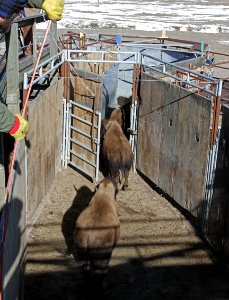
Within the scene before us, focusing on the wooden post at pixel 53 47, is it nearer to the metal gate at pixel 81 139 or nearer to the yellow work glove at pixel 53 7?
the metal gate at pixel 81 139

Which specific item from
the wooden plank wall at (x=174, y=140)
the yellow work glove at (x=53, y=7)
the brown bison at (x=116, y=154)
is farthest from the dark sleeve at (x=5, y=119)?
the brown bison at (x=116, y=154)

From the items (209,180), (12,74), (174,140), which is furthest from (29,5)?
(174,140)

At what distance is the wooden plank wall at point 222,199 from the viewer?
279 inches

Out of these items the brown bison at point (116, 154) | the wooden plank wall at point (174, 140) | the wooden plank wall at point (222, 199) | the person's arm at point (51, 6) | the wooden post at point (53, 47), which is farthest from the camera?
the wooden post at point (53, 47)

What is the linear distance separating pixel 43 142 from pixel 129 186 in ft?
7.29

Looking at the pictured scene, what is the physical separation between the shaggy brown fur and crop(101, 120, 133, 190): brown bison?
9.31 feet

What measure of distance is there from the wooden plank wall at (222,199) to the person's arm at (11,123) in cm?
378

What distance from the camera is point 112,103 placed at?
12.8 meters

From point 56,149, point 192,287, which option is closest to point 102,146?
point 56,149

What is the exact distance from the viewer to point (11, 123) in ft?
12.8

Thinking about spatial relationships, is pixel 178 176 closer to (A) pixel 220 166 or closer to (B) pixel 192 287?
(A) pixel 220 166

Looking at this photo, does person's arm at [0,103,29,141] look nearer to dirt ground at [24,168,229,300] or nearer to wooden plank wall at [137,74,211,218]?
dirt ground at [24,168,229,300]

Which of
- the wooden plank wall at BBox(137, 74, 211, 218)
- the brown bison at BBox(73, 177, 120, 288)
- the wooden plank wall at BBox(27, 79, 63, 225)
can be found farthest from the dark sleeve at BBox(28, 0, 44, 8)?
the wooden plank wall at BBox(137, 74, 211, 218)

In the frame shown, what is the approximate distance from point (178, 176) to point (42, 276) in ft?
10.1
